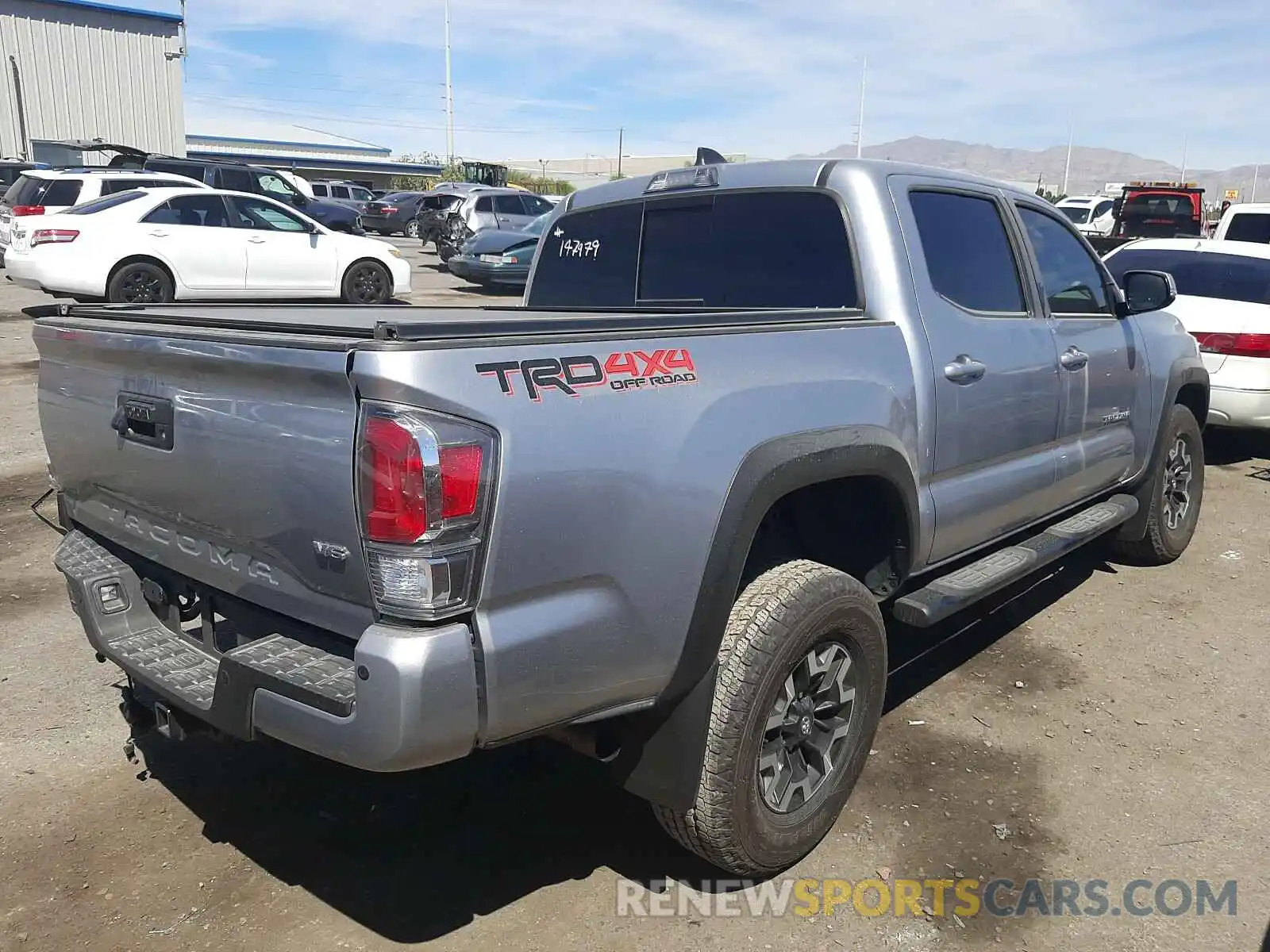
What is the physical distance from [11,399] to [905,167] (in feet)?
25.9

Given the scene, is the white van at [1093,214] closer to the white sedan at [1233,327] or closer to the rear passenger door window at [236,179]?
the rear passenger door window at [236,179]

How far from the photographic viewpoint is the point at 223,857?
2.97 metres

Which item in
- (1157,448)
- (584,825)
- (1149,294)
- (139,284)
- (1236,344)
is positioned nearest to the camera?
(584,825)

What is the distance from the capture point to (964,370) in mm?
3504

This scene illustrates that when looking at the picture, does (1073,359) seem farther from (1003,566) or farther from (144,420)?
(144,420)

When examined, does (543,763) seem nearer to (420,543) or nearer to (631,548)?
(631,548)

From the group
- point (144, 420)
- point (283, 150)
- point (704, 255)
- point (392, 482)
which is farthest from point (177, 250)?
point (283, 150)

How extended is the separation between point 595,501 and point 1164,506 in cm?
439

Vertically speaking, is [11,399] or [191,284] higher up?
[191,284]

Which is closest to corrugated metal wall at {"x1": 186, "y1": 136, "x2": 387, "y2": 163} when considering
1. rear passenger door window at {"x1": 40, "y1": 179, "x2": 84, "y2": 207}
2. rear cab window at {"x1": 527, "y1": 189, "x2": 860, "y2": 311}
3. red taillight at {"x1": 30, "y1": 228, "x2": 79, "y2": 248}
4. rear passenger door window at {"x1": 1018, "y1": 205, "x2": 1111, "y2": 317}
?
rear passenger door window at {"x1": 40, "y1": 179, "x2": 84, "y2": 207}

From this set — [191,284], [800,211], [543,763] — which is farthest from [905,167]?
[191,284]

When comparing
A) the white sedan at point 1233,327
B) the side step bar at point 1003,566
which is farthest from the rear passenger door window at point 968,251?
the white sedan at point 1233,327

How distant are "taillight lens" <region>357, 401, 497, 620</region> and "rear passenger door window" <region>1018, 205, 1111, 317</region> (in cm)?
305

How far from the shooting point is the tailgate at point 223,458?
2166 mm
